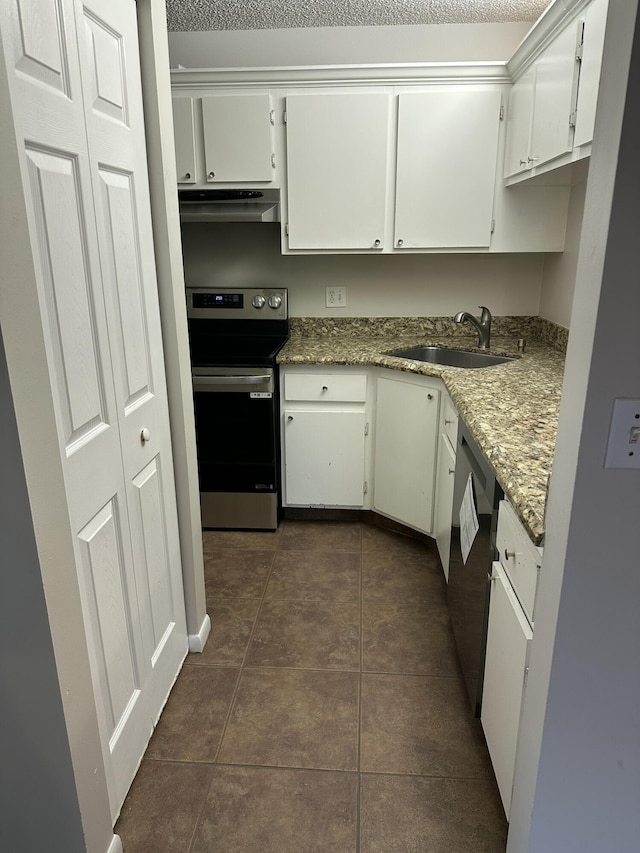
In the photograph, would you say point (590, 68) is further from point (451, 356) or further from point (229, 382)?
point (229, 382)

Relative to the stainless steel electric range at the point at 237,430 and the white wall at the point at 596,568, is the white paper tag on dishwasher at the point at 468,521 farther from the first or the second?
the stainless steel electric range at the point at 237,430

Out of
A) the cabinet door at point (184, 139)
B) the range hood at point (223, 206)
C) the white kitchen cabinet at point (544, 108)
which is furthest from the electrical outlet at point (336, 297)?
the white kitchen cabinet at point (544, 108)

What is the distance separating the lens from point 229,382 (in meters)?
2.73

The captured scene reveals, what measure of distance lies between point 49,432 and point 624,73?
39.9 inches

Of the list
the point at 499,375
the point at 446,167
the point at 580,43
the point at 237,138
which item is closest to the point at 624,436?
the point at 499,375

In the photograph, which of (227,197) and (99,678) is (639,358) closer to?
(99,678)

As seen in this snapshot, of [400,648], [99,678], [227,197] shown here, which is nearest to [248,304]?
[227,197]

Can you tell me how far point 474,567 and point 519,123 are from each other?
1999mm

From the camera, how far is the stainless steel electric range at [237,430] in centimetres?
273

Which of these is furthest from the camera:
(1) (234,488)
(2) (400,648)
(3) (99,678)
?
(1) (234,488)

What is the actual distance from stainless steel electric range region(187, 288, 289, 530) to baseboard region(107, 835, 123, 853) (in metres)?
1.67

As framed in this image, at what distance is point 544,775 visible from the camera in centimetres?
98

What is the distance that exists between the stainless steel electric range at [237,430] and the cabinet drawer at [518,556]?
1.58 metres

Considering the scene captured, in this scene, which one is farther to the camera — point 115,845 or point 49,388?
point 115,845
